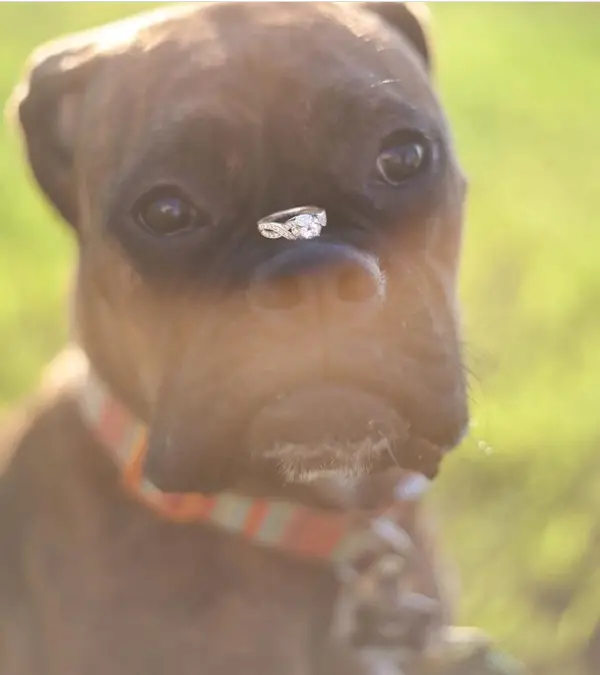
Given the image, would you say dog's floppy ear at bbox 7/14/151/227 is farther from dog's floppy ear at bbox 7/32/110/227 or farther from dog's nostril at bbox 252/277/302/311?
dog's nostril at bbox 252/277/302/311

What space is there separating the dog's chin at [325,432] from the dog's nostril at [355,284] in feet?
0.35

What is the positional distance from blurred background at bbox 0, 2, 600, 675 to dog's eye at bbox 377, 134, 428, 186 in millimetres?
390

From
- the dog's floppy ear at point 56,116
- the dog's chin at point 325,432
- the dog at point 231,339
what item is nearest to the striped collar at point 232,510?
the dog at point 231,339

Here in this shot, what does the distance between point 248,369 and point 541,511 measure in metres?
0.90

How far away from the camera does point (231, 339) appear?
3.74 ft

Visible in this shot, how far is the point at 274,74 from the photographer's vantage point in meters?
1.17

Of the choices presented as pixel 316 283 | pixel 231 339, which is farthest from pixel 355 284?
pixel 231 339

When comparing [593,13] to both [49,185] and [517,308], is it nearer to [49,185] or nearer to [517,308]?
[517,308]

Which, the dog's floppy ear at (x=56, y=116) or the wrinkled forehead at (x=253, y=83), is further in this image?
the dog's floppy ear at (x=56, y=116)

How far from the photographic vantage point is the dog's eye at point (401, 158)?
118 centimetres

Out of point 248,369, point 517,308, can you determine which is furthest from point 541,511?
point 248,369

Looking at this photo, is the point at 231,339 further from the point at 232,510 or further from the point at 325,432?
the point at 232,510

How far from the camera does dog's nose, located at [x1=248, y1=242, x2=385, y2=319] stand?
3.58 feet

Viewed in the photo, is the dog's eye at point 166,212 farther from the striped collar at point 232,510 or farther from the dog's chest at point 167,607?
the dog's chest at point 167,607
